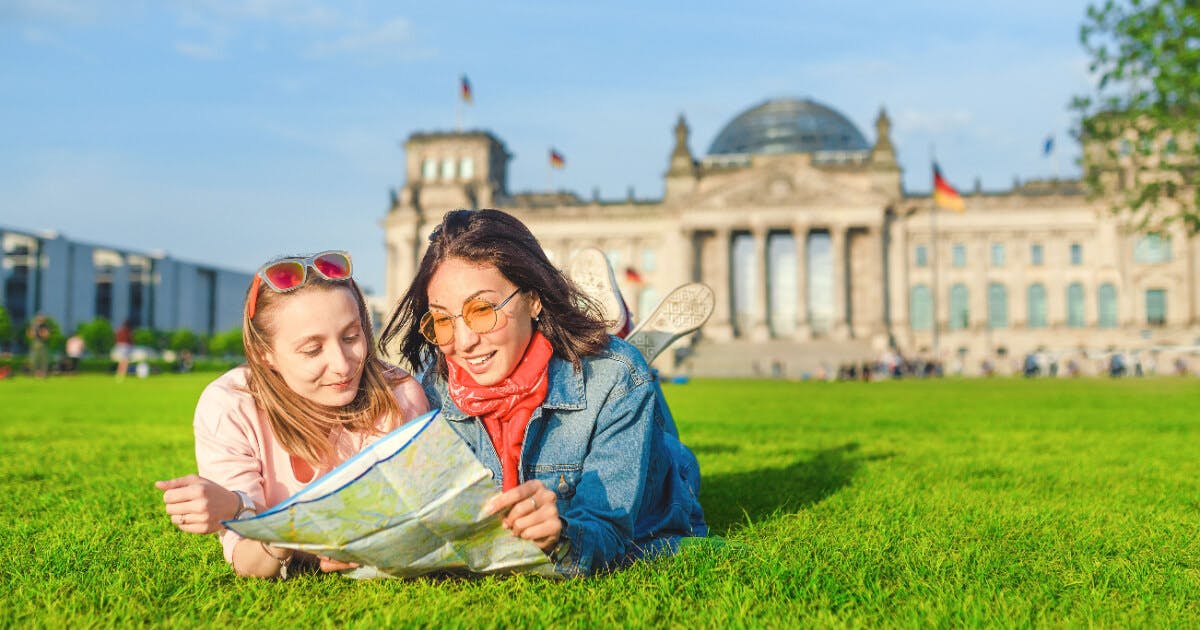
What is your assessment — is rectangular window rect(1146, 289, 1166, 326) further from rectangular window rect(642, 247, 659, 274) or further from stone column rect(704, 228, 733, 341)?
rectangular window rect(642, 247, 659, 274)

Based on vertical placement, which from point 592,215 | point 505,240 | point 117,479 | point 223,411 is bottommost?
point 117,479

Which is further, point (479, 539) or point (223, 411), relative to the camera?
point (223, 411)

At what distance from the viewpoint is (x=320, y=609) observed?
3004 mm

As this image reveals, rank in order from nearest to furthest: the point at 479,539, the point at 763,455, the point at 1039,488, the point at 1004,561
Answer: the point at 479,539
the point at 1004,561
the point at 1039,488
the point at 763,455

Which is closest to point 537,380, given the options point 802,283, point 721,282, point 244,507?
point 244,507

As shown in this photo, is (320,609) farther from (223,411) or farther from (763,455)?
(763,455)

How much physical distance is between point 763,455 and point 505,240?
19.6 ft

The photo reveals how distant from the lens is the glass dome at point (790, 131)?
68250 millimetres

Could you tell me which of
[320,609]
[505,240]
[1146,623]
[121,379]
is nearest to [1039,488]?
[1146,623]

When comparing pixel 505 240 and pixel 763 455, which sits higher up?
pixel 505 240

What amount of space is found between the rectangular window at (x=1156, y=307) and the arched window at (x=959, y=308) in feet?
35.7

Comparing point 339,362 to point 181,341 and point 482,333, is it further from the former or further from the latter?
point 181,341

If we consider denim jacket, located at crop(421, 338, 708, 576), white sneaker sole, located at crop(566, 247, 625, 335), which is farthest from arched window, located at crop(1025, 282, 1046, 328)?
denim jacket, located at crop(421, 338, 708, 576)

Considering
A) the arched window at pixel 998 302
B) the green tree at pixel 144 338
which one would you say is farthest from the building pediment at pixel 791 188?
the green tree at pixel 144 338
